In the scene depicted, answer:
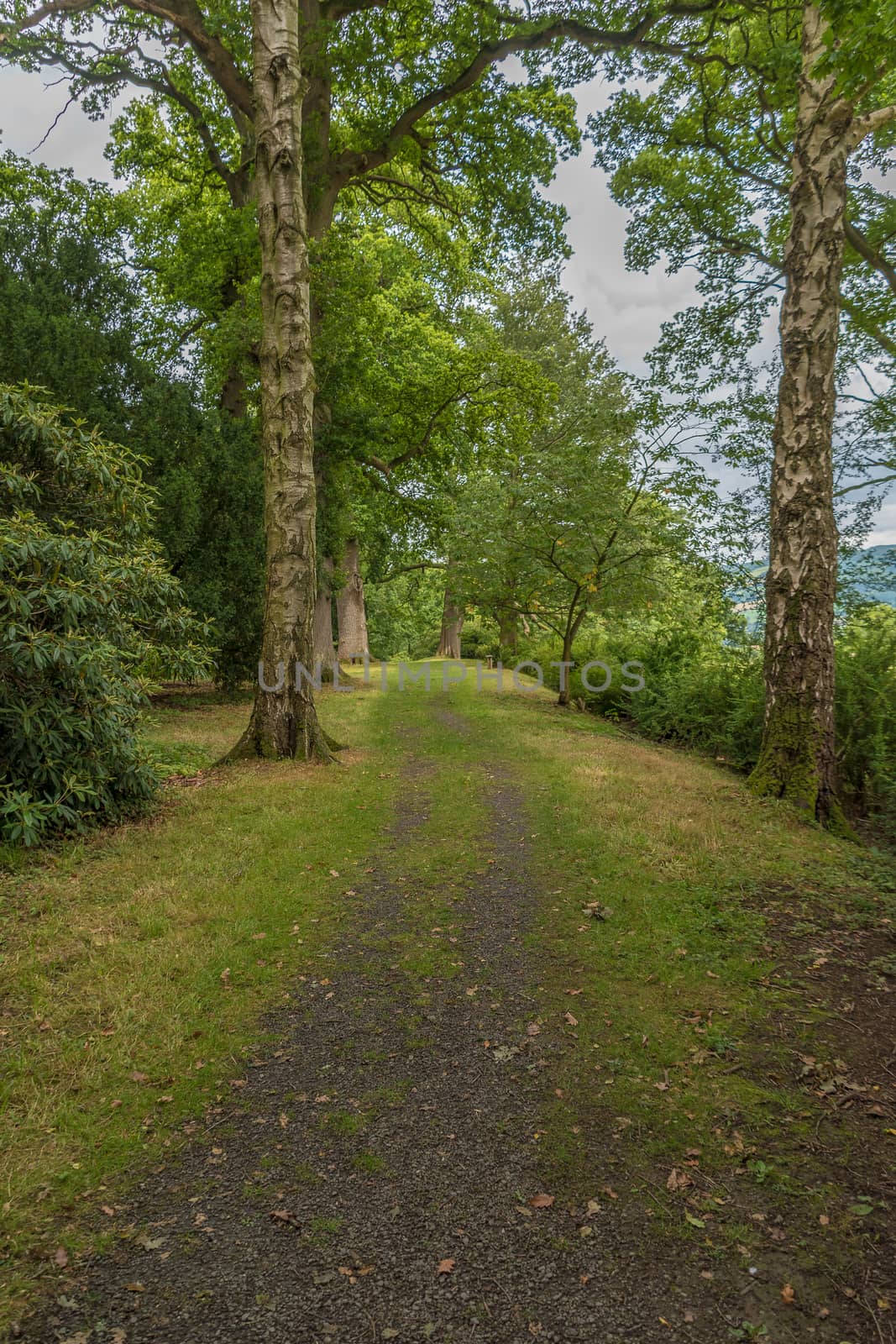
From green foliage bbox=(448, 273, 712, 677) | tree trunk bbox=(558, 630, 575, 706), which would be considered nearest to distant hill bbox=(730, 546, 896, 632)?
green foliage bbox=(448, 273, 712, 677)

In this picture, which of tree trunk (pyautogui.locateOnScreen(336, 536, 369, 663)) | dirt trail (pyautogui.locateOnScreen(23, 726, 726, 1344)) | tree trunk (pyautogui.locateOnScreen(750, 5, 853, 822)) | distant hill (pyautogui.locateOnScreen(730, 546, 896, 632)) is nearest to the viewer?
dirt trail (pyautogui.locateOnScreen(23, 726, 726, 1344))

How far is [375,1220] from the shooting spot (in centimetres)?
233

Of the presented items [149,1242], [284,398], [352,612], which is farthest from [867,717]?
[352,612]

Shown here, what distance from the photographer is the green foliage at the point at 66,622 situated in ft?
17.8

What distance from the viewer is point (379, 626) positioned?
146 ft

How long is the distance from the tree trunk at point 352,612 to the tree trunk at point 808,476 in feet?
62.9

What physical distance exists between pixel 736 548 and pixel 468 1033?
1133 cm

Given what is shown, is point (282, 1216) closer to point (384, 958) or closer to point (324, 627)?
point (384, 958)

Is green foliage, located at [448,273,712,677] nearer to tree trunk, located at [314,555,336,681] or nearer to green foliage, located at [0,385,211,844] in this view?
tree trunk, located at [314,555,336,681]

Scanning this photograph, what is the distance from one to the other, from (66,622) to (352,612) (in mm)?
21182

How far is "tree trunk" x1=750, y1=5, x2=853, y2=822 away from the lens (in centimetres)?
749

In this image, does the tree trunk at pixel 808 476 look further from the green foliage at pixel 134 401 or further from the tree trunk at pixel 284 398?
the green foliage at pixel 134 401

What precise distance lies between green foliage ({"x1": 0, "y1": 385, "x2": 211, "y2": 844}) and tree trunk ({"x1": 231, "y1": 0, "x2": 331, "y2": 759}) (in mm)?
1849

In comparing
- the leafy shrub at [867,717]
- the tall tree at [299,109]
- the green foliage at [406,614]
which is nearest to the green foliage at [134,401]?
the tall tree at [299,109]
